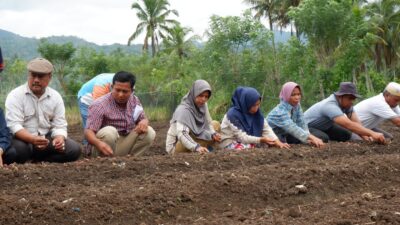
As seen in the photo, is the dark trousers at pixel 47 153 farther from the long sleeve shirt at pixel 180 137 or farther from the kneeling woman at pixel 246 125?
the kneeling woman at pixel 246 125

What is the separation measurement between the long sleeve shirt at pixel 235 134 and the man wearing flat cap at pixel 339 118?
30.3 inches

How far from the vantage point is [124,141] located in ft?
18.3

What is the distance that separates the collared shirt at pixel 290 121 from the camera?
6113 millimetres

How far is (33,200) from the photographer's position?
11.0ft

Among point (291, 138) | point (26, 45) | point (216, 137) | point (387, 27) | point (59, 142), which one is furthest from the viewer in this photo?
point (26, 45)

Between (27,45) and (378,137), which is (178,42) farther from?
(27,45)

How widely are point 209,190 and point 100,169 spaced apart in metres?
1.04

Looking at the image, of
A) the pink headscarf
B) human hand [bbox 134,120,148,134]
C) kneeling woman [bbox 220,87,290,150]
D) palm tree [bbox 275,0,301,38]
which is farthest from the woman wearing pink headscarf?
palm tree [bbox 275,0,301,38]

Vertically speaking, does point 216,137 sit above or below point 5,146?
below

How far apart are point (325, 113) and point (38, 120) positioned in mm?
3249

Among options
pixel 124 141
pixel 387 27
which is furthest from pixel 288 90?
pixel 387 27

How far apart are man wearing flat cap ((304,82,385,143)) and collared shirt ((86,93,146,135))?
86.1 inches

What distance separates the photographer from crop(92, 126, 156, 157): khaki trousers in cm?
527

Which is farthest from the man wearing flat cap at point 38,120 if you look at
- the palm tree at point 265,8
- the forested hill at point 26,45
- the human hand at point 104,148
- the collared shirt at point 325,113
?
the forested hill at point 26,45
